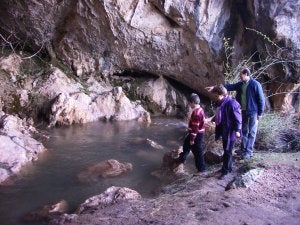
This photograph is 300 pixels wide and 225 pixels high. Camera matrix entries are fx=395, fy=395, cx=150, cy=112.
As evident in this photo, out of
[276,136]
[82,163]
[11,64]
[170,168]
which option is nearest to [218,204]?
[170,168]

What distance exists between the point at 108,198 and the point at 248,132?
2630 millimetres

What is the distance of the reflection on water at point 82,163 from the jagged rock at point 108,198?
0.36m

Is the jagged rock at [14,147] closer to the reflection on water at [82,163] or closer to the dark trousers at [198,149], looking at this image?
the reflection on water at [82,163]

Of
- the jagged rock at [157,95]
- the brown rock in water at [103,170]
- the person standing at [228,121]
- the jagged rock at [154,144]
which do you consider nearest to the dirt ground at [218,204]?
the person standing at [228,121]

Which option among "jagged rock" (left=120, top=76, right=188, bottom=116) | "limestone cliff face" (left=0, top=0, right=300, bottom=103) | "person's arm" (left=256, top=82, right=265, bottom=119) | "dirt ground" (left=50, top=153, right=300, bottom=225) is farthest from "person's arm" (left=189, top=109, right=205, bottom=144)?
"jagged rock" (left=120, top=76, right=188, bottom=116)

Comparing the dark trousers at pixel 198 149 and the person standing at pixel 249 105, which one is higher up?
the person standing at pixel 249 105

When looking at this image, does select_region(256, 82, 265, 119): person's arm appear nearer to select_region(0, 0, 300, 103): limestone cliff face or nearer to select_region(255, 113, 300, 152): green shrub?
A: select_region(255, 113, 300, 152): green shrub

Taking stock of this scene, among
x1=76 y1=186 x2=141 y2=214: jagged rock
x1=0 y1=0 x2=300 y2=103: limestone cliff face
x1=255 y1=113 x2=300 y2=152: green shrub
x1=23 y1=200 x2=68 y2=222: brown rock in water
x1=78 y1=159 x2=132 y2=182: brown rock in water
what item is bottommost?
x1=23 y1=200 x2=68 y2=222: brown rock in water

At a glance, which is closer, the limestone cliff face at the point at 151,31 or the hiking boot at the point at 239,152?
the hiking boot at the point at 239,152

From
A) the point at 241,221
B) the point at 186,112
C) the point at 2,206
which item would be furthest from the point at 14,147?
the point at 186,112

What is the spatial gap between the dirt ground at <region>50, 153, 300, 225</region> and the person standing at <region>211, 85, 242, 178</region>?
0.90ft

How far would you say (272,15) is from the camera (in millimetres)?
10664

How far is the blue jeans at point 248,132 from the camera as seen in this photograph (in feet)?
21.2

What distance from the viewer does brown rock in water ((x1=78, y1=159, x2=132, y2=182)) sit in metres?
6.66
